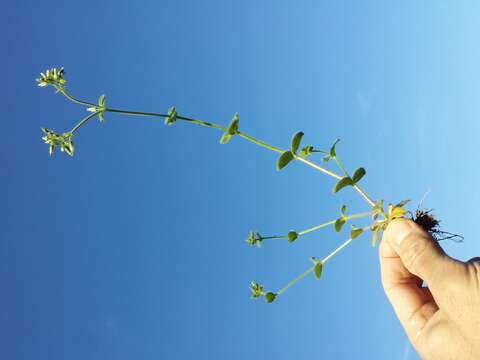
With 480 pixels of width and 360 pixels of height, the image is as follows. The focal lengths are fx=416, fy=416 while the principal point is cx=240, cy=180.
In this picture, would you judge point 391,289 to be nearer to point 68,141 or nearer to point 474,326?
point 474,326

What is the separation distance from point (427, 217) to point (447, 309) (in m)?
1.56

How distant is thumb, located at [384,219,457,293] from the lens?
2621mm

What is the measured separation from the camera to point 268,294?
3.82m

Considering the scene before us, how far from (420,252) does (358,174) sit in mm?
739

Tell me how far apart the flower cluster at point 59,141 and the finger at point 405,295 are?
2661 mm

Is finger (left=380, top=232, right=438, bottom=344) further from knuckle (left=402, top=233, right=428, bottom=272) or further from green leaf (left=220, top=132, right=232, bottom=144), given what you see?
green leaf (left=220, top=132, right=232, bottom=144)

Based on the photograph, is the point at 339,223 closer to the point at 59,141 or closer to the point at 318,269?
the point at 318,269

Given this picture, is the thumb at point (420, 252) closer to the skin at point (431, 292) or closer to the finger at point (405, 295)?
the skin at point (431, 292)

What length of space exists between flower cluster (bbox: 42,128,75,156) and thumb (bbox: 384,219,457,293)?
2.62m

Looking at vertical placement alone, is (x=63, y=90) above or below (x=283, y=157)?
above

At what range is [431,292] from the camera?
282cm

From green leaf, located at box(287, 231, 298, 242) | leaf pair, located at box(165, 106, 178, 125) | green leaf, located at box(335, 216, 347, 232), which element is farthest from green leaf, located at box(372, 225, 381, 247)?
leaf pair, located at box(165, 106, 178, 125)

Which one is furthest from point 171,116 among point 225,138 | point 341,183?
point 341,183

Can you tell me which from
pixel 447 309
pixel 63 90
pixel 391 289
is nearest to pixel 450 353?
pixel 447 309
